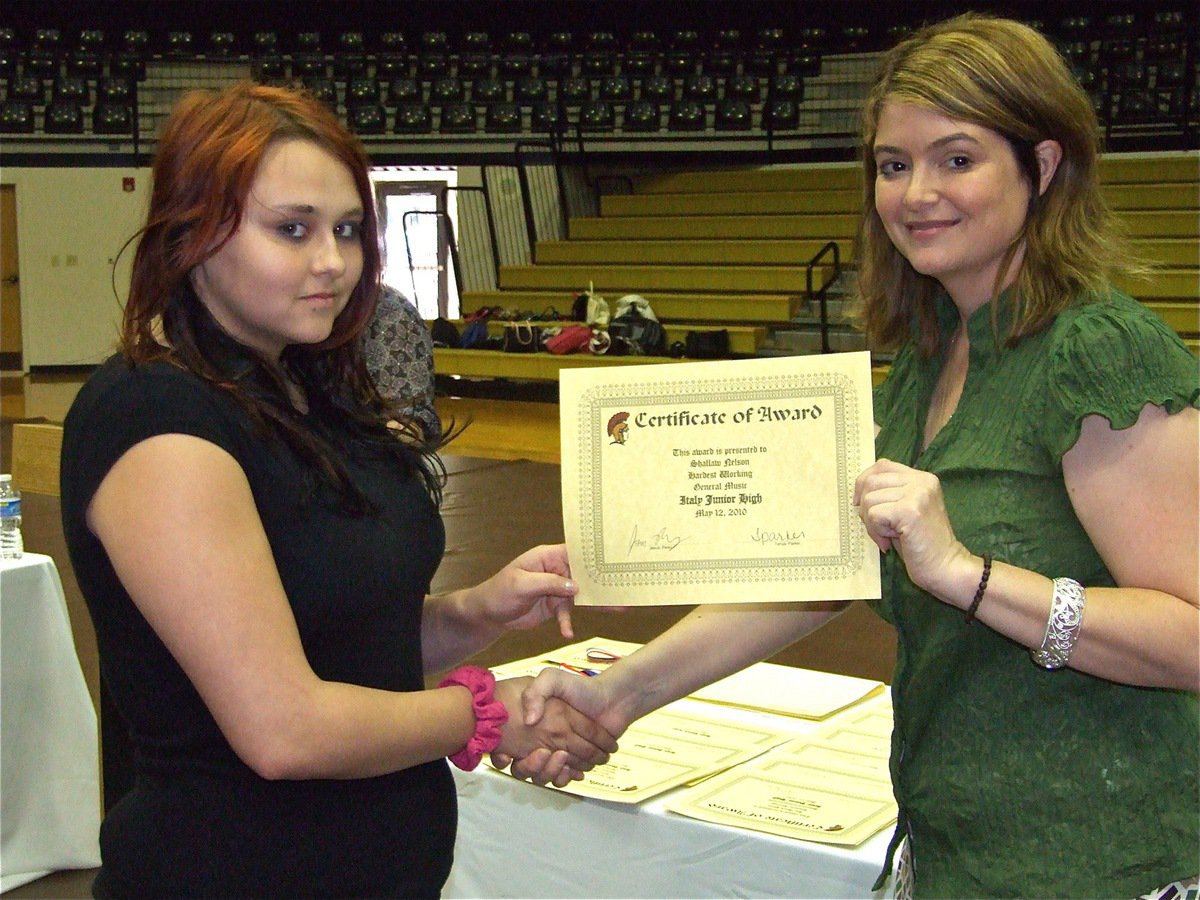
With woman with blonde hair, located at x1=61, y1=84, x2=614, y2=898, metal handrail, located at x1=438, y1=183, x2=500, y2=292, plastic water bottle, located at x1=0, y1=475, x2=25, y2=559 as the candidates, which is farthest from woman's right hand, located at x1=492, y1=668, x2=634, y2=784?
metal handrail, located at x1=438, y1=183, x2=500, y2=292

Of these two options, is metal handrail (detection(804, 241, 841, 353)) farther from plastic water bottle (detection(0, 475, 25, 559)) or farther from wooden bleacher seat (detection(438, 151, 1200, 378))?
plastic water bottle (detection(0, 475, 25, 559))

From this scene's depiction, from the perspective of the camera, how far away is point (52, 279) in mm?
16234

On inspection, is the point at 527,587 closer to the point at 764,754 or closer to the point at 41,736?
the point at 764,754

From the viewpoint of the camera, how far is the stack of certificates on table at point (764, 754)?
1.75 metres

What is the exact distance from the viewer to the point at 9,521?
3271 millimetres

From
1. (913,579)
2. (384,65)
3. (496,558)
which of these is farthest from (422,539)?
(384,65)

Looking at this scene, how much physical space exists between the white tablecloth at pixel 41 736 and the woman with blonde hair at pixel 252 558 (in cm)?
196

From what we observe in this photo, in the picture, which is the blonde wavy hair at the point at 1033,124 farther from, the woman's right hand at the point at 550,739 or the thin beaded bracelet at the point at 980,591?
the woman's right hand at the point at 550,739

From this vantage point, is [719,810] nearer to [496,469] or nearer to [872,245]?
[872,245]

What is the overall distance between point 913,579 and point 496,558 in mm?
4749

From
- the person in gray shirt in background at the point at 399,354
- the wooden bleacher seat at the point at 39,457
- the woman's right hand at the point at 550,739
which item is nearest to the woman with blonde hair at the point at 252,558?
the woman's right hand at the point at 550,739

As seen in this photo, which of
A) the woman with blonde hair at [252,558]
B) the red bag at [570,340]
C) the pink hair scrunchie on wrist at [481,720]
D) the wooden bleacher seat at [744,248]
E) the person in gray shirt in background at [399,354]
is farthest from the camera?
the red bag at [570,340]

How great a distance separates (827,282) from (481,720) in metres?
10.9

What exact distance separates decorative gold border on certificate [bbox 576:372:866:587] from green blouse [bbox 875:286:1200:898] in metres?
0.14
